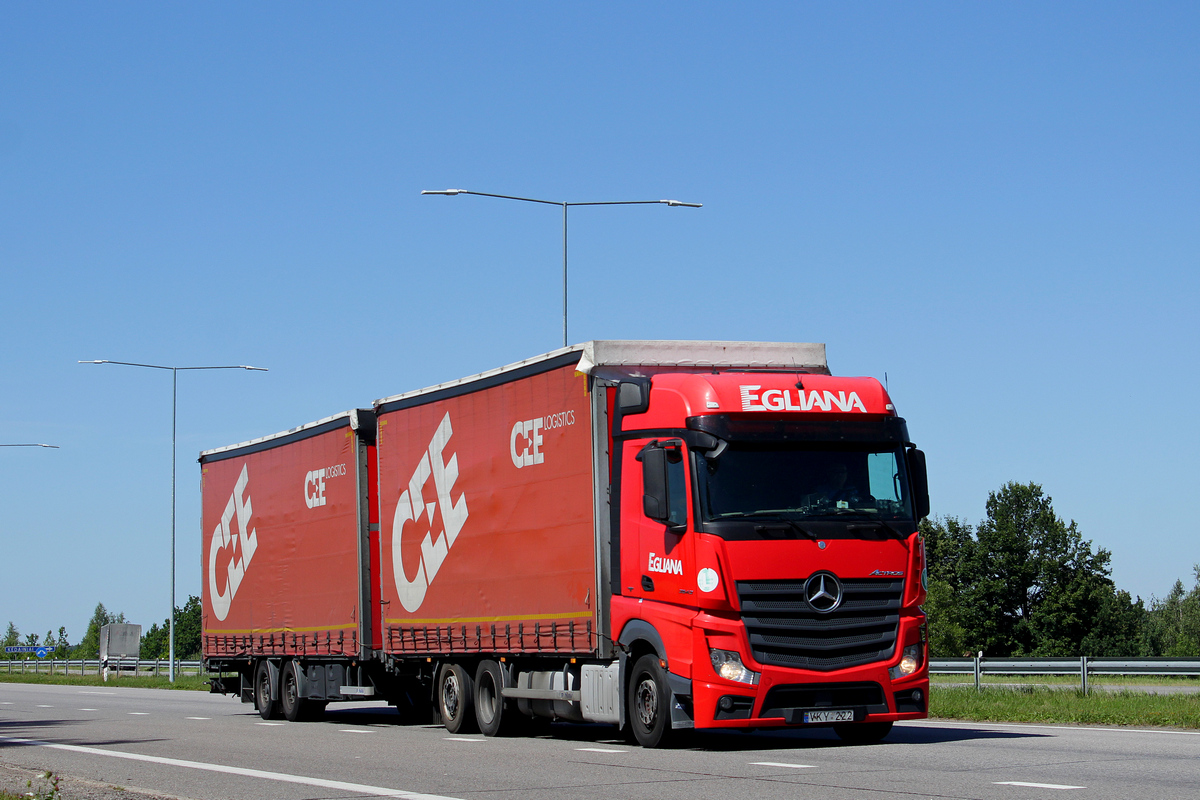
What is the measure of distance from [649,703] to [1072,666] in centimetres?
1948

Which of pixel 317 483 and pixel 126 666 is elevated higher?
pixel 317 483

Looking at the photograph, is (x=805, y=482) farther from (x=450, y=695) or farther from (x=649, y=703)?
(x=450, y=695)

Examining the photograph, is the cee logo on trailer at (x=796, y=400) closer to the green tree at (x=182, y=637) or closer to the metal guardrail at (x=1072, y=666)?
the metal guardrail at (x=1072, y=666)

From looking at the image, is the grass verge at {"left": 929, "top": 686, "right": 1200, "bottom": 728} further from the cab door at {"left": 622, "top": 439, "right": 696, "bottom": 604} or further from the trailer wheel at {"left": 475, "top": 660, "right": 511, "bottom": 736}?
the cab door at {"left": 622, "top": 439, "right": 696, "bottom": 604}

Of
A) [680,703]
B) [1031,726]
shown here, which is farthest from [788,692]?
[1031,726]

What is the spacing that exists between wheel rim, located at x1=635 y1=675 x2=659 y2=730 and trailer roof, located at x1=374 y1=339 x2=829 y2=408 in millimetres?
3147

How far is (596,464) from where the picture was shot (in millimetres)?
15914

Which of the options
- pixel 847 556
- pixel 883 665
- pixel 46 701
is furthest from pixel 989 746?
pixel 46 701

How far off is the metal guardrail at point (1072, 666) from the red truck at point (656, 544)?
1270 centimetres

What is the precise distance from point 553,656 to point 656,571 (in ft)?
7.76

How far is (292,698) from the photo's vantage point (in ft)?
78.1

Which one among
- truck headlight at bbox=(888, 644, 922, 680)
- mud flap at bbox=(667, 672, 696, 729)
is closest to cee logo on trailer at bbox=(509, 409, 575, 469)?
mud flap at bbox=(667, 672, 696, 729)

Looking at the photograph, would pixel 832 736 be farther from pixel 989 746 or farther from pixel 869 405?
pixel 869 405

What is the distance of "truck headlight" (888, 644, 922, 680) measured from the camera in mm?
14820
